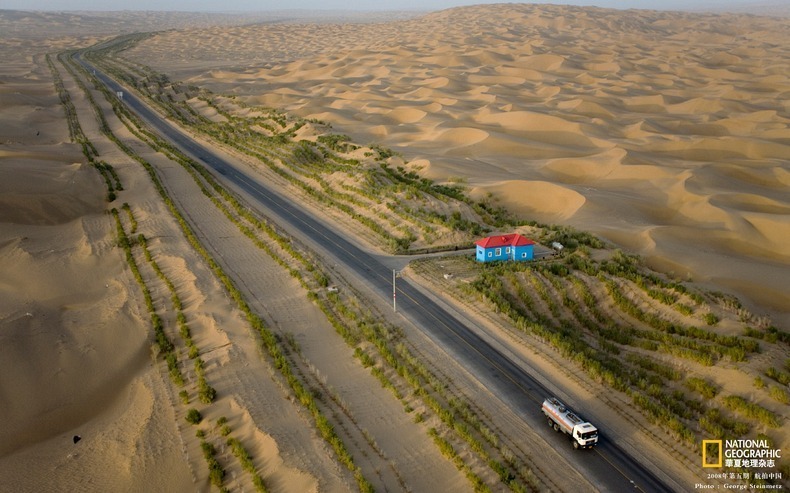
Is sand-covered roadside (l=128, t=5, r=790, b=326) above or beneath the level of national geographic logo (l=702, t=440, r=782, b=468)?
beneath

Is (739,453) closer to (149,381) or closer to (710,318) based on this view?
(710,318)

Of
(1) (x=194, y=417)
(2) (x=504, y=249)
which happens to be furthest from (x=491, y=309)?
(1) (x=194, y=417)

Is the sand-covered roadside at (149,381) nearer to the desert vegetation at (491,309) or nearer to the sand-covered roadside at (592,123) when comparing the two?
the desert vegetation at (491,309)

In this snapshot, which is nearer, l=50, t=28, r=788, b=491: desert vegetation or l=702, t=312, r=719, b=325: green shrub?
l=50, t=28, r=788, b=491: desert vegetation

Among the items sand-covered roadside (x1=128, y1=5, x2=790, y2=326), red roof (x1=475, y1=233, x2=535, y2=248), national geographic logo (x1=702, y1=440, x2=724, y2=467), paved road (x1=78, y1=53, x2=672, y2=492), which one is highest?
red roof (x1=475, y1=233, x2=535, y2=248)

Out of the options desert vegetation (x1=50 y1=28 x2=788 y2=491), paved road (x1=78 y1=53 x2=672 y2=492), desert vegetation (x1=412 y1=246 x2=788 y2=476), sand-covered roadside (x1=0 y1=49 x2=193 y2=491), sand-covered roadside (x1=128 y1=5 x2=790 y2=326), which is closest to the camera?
paved road (x1=78 y1=53 x2=672 y2=492)

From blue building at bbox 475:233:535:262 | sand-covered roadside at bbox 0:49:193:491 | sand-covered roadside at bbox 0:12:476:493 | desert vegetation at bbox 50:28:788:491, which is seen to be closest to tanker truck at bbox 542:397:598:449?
desert vegetation at bbox 50:28:788:491

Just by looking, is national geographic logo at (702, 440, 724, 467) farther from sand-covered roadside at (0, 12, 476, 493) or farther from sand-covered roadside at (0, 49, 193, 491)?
sand-covered roadside at (0, 49, 193, 491)
